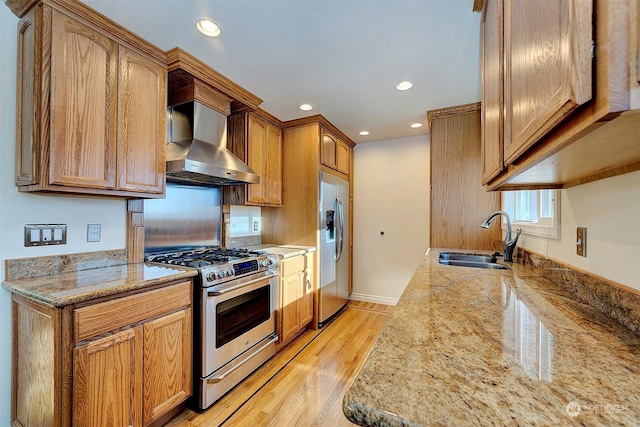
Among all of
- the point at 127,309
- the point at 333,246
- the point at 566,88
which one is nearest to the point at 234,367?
the point at 127,309

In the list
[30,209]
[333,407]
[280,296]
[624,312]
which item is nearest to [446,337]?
[624,312]

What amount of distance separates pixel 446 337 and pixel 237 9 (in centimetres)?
179

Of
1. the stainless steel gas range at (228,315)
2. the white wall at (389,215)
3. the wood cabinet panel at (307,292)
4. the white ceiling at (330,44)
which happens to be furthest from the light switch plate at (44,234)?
the white wall at (389,215)

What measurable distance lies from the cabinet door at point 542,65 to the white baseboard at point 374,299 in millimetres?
3291

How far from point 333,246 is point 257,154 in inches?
56.7

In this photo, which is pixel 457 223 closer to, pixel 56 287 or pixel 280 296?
pixel 280 296

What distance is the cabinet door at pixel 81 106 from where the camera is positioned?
1369mm

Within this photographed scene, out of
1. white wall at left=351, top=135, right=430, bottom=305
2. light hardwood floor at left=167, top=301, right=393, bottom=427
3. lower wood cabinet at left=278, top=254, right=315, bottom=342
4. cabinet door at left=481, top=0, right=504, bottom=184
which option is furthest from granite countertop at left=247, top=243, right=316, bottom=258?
cabinet door at left=481, top=0, right=504, bottom=184

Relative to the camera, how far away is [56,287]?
1.30 metres

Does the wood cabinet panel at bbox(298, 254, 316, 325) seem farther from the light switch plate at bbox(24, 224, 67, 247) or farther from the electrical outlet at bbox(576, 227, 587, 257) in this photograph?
the electrical outlet at bbox(576, 227, 587, 257)

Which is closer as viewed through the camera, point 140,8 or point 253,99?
point 140,8

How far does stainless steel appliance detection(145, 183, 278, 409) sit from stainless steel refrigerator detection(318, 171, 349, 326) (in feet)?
2.77

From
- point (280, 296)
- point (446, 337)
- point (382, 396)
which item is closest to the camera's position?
point (382, 396)

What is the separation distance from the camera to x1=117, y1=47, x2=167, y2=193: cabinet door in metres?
1.65
